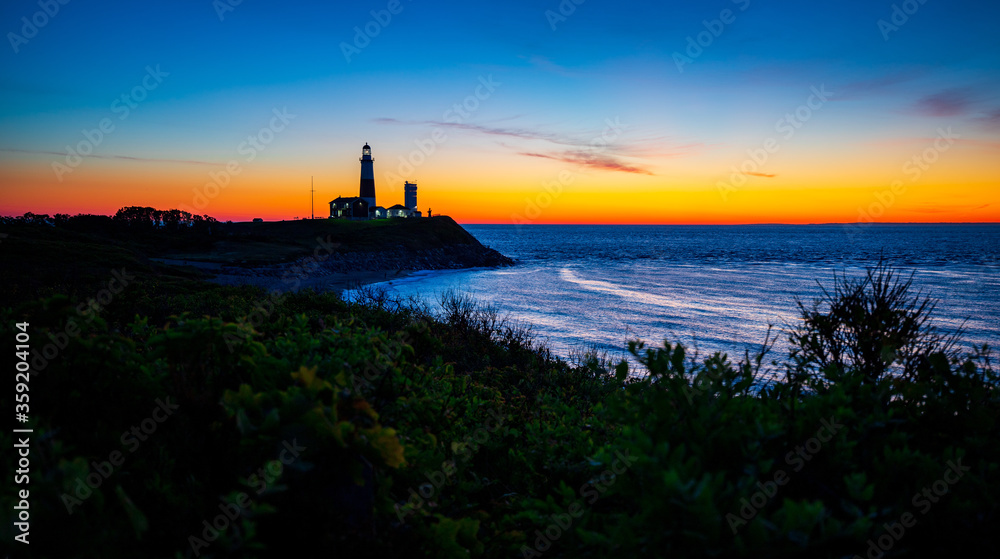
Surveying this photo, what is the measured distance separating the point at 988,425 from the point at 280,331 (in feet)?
18.5

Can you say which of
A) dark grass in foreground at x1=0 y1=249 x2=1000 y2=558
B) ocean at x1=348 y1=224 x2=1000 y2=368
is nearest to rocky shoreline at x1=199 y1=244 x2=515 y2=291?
ocean at x1=348 y1=224 x2=1000 y2=368

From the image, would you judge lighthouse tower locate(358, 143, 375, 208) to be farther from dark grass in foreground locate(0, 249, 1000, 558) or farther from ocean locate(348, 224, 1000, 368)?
dark grass in foreground locate(0, 249, 1000, 558)

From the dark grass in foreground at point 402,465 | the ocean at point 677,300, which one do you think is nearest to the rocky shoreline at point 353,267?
the ocean at point 677,300

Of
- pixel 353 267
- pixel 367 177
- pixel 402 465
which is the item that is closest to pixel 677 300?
pixel 353 267

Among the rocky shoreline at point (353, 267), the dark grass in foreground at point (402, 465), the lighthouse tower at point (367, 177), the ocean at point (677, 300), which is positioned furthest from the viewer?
the lighthouse tower at point (367, 177)

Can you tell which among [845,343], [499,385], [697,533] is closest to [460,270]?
[499,385]

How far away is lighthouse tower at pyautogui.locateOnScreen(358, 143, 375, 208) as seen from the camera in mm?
90250

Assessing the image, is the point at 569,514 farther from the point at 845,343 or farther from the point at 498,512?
the point at 845,343

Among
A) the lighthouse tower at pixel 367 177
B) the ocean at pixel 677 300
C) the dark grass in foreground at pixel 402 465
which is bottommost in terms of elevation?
the ocean at pixel 677 300

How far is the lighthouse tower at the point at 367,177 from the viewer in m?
90.2

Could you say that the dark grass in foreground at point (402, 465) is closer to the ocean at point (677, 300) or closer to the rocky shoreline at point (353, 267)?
the ocean at point (677, 300)

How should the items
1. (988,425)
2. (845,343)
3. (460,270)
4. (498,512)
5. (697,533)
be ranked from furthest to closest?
(460,270) < (845,343) < (498,512) < (988,425) < (697,533)

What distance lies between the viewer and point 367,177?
9081cm

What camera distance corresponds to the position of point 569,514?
2789 millimetres
